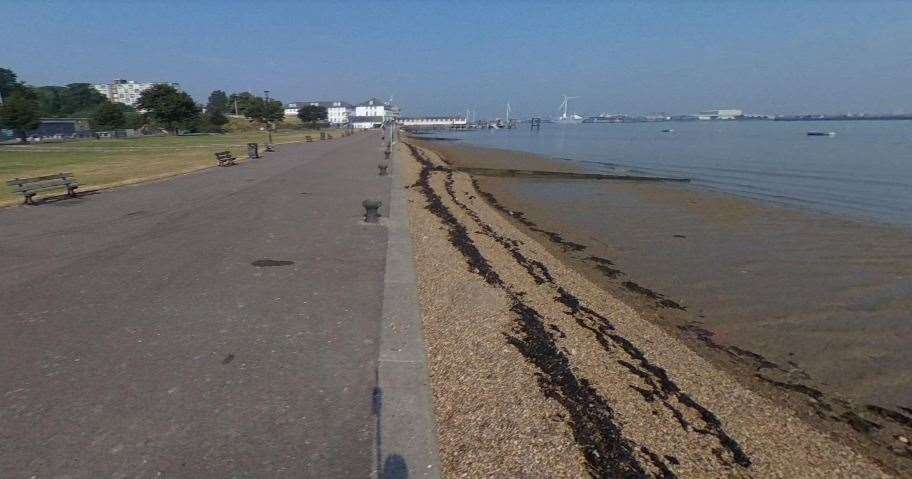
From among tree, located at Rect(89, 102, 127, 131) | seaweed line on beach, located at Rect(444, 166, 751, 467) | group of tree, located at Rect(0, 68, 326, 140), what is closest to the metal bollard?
seaweed line on beach, located at Rect(444, 166, 751, 467)

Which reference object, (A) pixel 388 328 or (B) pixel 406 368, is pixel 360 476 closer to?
(B) pixel 406 368

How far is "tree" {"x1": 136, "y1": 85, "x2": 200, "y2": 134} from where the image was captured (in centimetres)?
7188

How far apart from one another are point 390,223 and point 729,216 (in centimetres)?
1177

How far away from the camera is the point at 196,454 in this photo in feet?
11.2

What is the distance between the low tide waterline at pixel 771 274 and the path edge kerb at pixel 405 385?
12.7 feet

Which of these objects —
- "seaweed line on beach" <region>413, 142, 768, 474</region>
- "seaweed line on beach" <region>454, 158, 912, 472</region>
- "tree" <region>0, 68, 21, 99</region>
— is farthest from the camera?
"tree" <region>0, 68, 21, 99</region>

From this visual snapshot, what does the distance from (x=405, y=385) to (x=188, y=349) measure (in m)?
2.42

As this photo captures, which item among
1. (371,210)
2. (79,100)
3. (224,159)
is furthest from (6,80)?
(371,210)

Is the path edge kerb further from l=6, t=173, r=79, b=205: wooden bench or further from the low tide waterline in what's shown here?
l=6, t=173, r=79, b=205: wooden bench

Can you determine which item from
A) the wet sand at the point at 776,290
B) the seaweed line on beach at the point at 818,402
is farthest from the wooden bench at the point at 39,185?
the seaweed line on beach at the point at 818,402

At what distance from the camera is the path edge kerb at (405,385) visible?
342cm

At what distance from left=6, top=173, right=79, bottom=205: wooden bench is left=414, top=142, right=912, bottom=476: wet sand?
13725mm

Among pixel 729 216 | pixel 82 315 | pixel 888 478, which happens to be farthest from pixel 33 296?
pixel 729 216

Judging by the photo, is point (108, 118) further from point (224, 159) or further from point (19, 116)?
point (224, 159)
